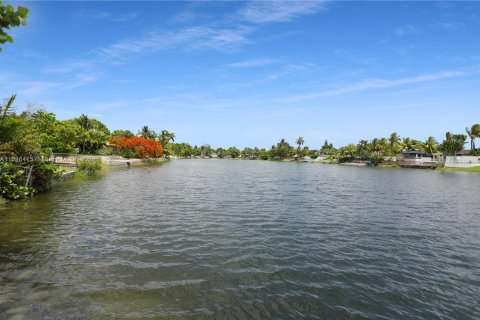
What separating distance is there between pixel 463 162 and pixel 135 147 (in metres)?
106

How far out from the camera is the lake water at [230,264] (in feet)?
28.2

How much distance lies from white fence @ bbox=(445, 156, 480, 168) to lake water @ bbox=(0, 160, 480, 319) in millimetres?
94536

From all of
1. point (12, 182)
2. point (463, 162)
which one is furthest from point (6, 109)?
point (463, 162)

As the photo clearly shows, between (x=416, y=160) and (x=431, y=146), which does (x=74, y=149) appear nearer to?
(x=416, y=160)

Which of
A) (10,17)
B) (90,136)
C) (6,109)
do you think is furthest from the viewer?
(90,136)

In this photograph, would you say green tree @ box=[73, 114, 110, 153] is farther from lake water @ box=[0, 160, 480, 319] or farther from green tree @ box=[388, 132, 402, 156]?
green tree @ box=[388, 132, 402, 156]

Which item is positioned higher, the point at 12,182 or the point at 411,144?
the point at 411,144

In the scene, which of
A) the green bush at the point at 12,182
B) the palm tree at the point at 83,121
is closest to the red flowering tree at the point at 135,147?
the palm tree at the point at 83,121

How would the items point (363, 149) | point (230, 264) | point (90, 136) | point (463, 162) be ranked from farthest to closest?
point (363, 149), point (463, 162), point (90, 136), point (230, 264)

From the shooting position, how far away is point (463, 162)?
100 m

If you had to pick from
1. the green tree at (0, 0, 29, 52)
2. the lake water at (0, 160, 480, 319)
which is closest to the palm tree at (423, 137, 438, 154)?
the lake water at (0, 160, 480, 319)

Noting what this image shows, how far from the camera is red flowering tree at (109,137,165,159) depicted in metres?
93.3

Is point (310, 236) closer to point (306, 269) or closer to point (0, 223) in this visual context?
point (306, 269)

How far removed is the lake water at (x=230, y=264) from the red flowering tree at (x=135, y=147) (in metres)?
A: 73.4
